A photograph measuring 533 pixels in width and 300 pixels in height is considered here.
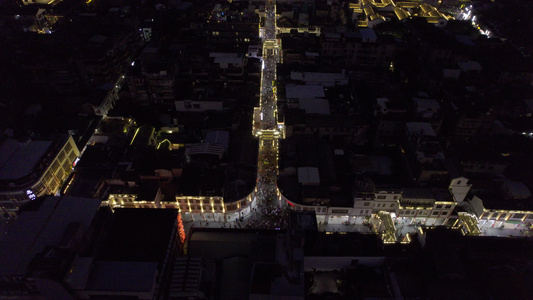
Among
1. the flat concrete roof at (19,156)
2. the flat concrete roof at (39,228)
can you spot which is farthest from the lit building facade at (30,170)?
the flat concrete roof at (39,228)

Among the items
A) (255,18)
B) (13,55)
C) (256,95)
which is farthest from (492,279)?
(13,55)

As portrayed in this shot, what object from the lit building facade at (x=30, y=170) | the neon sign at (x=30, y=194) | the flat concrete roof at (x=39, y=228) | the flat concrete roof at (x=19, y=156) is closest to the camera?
the flat concrete roof at (x=39, y=228)

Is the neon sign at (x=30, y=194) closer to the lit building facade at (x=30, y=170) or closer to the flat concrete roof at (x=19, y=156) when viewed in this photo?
the lit building facade at (x=30, y=170)

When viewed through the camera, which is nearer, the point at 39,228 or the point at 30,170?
the point at 39,228

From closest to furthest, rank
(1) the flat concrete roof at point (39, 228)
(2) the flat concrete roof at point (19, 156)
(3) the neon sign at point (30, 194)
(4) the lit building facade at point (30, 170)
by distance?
(1) the flat concrete roof at point (39, 228) → (4) the lit building facade at point (30, 170) → (3) the neon sign at point (30, 194) → (2) the flat concrete roof at point (19, 156)

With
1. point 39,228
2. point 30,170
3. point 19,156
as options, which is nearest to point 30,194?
point 30,170

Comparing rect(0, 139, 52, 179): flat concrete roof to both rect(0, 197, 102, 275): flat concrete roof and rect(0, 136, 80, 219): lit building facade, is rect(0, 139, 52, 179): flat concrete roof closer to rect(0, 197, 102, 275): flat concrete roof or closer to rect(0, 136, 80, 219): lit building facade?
rect(0, 136, 80, 219): lit building facade

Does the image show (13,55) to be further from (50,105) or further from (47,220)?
(47,220)

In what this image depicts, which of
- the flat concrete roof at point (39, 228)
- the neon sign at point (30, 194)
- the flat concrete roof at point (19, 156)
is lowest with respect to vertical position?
the neon sign at point (30, 194)

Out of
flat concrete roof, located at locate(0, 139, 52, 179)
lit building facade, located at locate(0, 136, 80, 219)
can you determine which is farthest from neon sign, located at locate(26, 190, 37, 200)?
flat concrete roof, located at locate(0, 139, 52, 179)

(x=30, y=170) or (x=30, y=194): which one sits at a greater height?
(x=30, y=170)

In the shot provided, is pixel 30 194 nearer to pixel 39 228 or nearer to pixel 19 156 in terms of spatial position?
pixel 19 156
